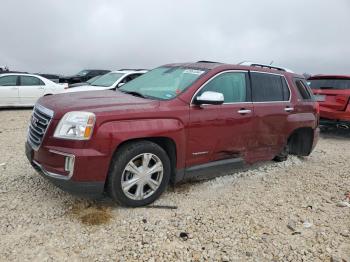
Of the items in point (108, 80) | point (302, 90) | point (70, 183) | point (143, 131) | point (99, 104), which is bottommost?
point (70, 183)

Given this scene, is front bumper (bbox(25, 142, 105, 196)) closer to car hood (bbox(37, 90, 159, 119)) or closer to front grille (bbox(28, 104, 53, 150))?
front grille (bbox(28, 104, 53, 150))

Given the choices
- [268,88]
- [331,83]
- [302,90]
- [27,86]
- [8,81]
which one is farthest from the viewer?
[27,86]

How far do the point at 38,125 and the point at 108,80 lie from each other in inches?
289

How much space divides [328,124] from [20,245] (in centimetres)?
812

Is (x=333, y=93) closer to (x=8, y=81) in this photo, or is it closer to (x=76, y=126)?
(x=76, y=126)

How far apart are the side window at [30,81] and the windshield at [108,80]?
2.49 m

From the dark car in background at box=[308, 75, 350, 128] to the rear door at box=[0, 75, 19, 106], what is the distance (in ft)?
31.9

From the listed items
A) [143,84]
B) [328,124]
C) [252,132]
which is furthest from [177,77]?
[328,124]

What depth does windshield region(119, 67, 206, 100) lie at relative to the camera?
431cm

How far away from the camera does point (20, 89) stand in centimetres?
1198

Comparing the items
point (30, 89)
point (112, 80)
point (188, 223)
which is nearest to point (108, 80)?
point (112, 80)

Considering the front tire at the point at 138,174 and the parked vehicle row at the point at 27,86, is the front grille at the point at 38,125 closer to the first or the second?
the front tire at the point at 138,174

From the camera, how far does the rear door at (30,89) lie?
39.4 feet

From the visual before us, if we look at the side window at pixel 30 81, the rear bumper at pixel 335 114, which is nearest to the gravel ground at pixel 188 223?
the rear bumper at pixel 335 114
